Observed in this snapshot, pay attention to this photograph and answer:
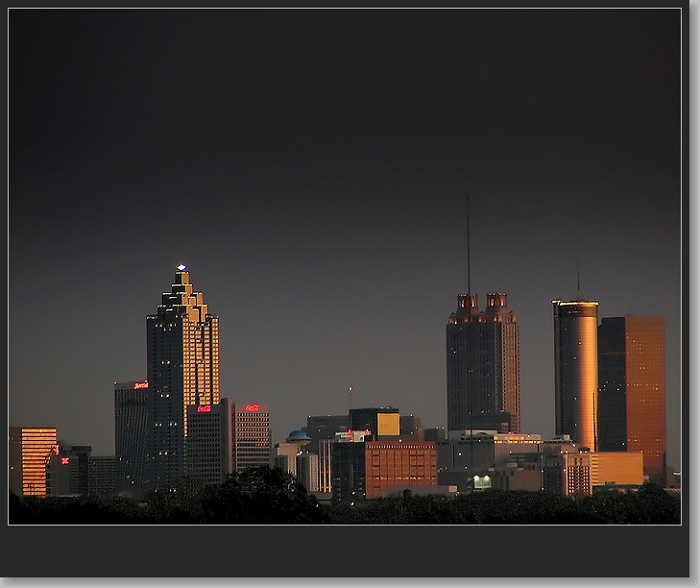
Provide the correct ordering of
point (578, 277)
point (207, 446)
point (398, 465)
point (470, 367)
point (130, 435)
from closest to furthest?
point (578, 277) → point (130, 435) → point (470, 367) → point (207, 446) → point (398, 465)

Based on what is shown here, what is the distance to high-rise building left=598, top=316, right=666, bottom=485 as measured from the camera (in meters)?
14.7

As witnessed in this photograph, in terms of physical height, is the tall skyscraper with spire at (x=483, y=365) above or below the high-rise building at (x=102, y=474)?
above

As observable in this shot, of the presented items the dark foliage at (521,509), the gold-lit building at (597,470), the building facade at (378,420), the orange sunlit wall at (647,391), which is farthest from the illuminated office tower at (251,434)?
the orange sunlit wall at (647,391)

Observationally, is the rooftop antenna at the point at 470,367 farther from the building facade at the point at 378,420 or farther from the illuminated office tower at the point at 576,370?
the building facade at the point at 378,420

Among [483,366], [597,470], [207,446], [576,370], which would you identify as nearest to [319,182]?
[483,366]

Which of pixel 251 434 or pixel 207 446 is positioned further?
pixel 207 446

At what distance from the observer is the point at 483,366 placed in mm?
14844

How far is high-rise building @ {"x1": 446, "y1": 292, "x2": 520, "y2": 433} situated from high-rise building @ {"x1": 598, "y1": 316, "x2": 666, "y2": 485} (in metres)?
1.30

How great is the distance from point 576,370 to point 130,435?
5.78 meters

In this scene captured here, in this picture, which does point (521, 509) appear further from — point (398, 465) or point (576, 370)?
point (398, 465)

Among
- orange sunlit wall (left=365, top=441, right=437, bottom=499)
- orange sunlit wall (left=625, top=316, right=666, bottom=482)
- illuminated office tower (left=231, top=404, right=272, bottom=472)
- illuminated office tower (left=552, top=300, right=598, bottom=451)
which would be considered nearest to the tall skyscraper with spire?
illuminated office tower (left=552, top=300, right=598, bottom=451)

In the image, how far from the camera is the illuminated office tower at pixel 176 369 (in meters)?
14.8

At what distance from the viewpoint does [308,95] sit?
40.8 feet

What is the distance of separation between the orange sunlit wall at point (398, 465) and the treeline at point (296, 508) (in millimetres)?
1667
